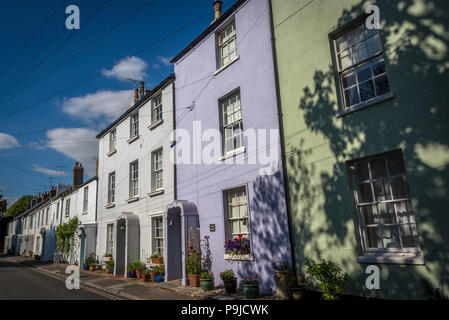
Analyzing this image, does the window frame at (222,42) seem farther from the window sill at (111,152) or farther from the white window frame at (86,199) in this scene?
the white window frame at (86,199)

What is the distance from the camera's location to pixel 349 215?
7.08m

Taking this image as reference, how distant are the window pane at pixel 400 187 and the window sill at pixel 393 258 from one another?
1.21 metres

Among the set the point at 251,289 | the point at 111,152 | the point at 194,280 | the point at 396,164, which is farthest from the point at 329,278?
the point at 111,152

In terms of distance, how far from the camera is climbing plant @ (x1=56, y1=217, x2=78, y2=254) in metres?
24.5

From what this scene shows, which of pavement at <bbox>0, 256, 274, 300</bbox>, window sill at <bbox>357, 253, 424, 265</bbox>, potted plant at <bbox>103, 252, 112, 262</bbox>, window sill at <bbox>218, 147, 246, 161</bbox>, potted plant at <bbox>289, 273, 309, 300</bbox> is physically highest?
window sill at <bbox>218, 147, 246, 161</bbox>

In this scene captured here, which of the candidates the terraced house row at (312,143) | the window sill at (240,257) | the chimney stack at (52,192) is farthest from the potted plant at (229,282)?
the chimney stack at (52,192)

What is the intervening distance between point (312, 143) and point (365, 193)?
1.81 metres

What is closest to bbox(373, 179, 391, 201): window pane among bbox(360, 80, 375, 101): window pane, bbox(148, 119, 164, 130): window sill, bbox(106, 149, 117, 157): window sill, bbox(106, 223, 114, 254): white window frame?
bbox(360, 80, 375, 101): window pane

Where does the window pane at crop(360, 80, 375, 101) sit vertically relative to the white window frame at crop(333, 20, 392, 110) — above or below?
below

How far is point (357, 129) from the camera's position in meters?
7.12

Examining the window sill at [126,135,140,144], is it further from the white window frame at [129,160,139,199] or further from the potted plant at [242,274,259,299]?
the potted plant at [242,274,259,299]

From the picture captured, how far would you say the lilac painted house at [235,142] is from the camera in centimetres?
916

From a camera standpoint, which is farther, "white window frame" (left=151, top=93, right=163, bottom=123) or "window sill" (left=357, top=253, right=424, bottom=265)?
"white window frame" (left=151, top=93, right=163, bottom=123)

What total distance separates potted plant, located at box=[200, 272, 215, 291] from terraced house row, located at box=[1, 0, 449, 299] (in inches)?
19.5
